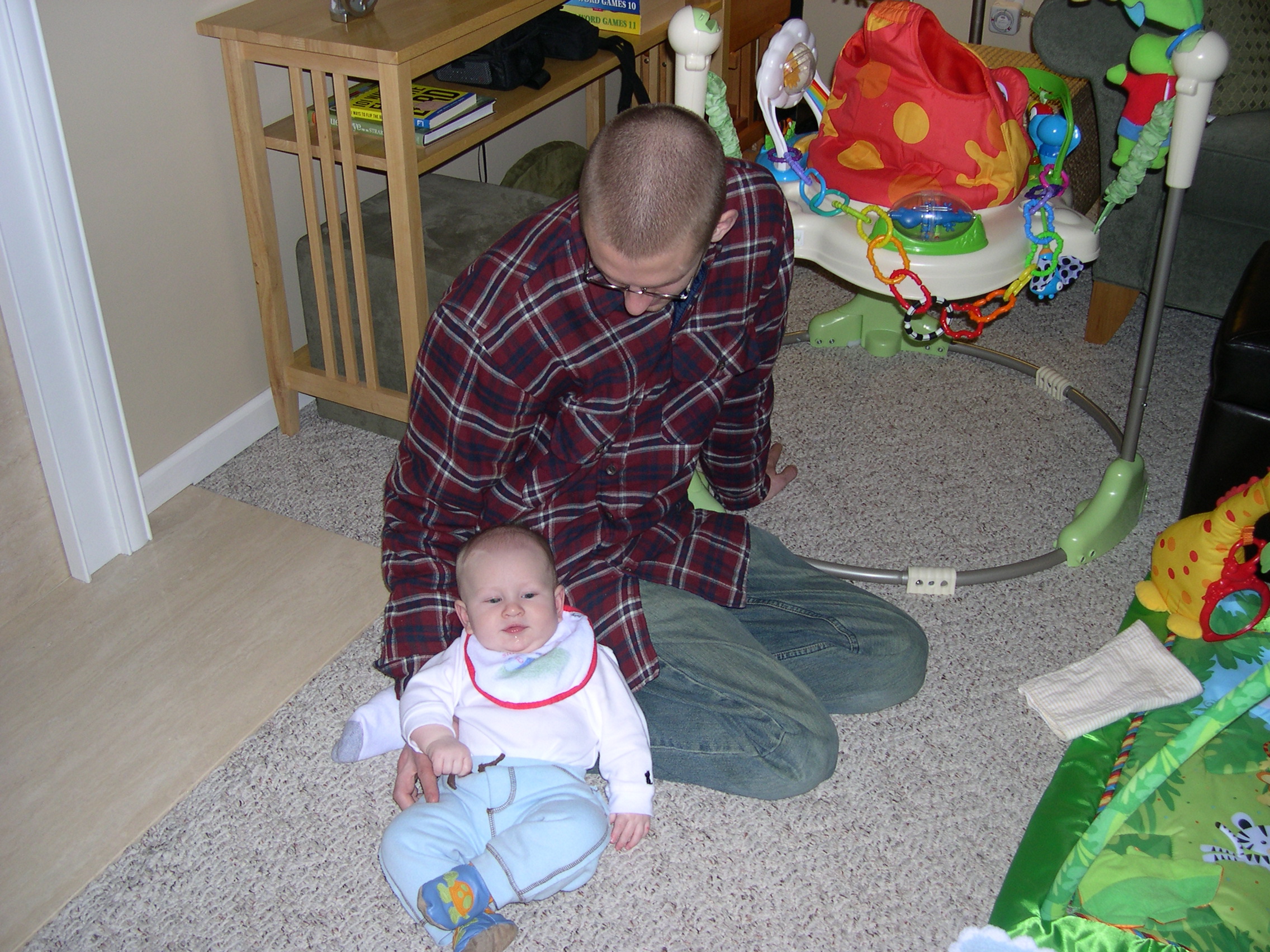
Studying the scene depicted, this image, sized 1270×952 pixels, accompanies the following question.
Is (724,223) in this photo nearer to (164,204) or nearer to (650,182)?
(650,182)

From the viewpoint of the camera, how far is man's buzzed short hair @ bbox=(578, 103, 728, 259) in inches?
41.5

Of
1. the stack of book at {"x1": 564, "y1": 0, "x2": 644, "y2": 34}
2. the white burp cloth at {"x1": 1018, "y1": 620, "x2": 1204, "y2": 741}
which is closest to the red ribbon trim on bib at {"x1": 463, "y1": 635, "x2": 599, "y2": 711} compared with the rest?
the white burp cloth at {"x1": 1018, "y1": 620, "x2": 1204, "y2": 741}

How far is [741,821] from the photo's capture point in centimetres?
146

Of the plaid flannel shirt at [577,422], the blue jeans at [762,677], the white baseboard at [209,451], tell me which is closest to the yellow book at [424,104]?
the white baseboard at [209,451]

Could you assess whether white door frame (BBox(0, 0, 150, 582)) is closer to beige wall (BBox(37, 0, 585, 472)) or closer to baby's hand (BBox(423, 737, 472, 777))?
beige wall (BBox(37, 0, 585, 472))

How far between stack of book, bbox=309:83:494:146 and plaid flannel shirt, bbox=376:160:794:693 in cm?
72

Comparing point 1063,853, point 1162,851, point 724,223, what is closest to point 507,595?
point 724,223

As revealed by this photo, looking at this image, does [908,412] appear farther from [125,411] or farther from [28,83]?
[28,83]

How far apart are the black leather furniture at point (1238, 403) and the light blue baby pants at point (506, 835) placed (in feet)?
3.69

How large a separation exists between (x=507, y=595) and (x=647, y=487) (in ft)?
0.76

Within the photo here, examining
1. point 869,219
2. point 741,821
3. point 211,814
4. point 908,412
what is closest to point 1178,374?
point 908,412

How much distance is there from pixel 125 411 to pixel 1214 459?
1.81 meters

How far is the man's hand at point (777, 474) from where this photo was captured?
1.98 m

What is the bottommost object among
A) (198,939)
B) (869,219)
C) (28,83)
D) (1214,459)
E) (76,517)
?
(198,939)
